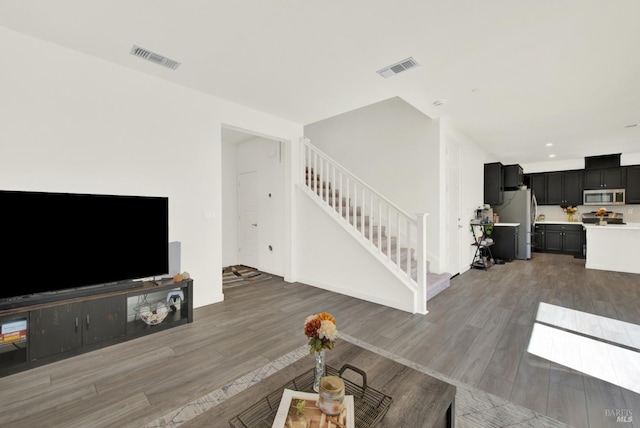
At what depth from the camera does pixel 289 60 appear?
2830 millimetres

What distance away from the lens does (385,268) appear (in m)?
3.69

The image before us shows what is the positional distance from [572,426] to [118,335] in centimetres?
363

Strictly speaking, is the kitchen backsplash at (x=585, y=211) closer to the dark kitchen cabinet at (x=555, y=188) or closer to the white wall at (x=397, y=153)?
the dark kitchen cabinet at (x=555, y=188)

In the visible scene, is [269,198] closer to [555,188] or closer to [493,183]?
[493,183]

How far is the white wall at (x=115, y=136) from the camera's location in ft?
7.85

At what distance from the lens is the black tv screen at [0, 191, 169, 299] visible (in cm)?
221

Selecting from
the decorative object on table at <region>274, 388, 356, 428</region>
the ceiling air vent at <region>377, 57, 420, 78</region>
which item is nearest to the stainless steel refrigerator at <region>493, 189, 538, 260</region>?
the ceiling air vent at <region>377, 57, 420, 78</region>

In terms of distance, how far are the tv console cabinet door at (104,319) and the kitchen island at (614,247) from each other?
8.55 m

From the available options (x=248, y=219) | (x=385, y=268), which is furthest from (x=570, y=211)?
(x=248, y=219)

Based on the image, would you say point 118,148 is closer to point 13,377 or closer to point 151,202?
point 151,202

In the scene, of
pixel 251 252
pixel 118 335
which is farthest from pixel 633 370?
pixel 251 252

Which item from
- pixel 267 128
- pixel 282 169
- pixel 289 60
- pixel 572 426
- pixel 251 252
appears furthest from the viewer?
pixel 251 252

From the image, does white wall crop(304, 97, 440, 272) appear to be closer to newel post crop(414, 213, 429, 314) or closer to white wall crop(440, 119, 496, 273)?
white wall crop(440, 119, 496, 273)

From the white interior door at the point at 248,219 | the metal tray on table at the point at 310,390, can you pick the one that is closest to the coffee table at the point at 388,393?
the metal tray on table at the point at 310,390
